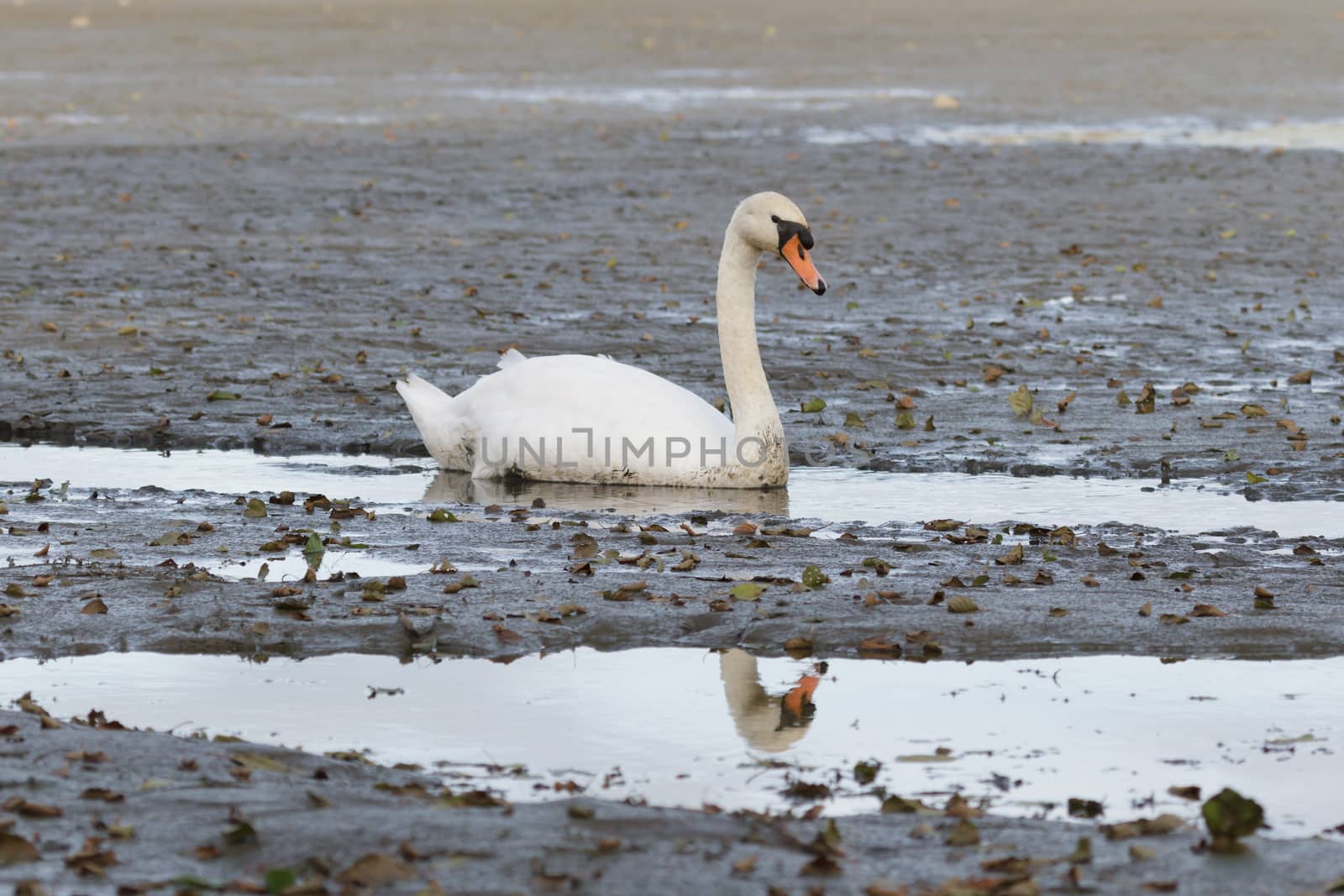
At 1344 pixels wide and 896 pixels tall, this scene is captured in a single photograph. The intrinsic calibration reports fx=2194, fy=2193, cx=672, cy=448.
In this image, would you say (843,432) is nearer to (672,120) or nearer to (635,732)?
(635,732)

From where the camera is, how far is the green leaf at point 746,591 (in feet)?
23.9

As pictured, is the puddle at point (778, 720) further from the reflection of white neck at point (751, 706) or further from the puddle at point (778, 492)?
the puddle at point (778, 492)

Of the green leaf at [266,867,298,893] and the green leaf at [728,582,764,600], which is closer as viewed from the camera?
the green leaf at [266,867,298,893]

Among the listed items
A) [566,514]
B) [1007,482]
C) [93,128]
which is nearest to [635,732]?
[566,514]

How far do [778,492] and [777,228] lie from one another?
3.78ft

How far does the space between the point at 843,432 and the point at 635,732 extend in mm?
5101

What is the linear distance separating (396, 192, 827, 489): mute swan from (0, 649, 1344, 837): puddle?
2.66 m

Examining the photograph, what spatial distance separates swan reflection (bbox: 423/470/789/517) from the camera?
9.16m

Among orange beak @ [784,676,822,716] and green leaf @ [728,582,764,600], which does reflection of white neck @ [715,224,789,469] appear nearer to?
green leaf @ [728,582,764,600]

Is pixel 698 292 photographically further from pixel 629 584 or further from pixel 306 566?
pixel 629 584

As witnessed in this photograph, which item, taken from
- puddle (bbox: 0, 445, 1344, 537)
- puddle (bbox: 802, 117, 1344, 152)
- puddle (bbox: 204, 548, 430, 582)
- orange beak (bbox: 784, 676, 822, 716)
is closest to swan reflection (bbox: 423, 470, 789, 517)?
puddle (bbox: 0, 445, 1344, 537)

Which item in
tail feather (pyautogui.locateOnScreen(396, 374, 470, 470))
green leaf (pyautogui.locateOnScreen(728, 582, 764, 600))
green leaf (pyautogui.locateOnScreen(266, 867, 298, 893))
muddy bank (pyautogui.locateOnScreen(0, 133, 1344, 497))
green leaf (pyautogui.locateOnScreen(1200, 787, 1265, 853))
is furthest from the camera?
muddy bank (pyautogui.locateOnScreen(0, 133, 1344, 497))

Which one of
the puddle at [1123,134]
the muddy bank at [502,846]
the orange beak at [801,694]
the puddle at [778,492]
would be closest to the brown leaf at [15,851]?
the muddy bank at [502,846]

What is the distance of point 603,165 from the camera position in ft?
77.3
